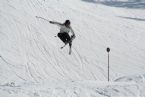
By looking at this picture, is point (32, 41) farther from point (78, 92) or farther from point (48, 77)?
point (78, 92)

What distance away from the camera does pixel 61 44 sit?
28.2 metres

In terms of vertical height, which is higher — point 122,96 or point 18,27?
point 18,27

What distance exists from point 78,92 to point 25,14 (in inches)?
884

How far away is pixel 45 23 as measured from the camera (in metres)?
31.7

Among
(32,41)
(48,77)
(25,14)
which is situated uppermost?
(25,14)

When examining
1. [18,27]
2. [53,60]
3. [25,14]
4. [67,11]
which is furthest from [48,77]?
[67,11]

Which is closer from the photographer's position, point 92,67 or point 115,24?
point 92,67

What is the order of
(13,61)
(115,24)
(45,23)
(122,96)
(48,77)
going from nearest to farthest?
(122,96)
(48,77)
(13,61)
(45,23)
(115,24)

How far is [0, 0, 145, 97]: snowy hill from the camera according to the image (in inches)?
928

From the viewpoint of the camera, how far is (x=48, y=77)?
22.8 m

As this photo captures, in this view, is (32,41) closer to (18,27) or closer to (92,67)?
(18,27)

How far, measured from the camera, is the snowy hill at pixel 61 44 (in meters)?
23.6

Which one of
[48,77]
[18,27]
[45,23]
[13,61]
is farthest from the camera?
[45,23]

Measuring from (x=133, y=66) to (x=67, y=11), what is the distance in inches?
500
